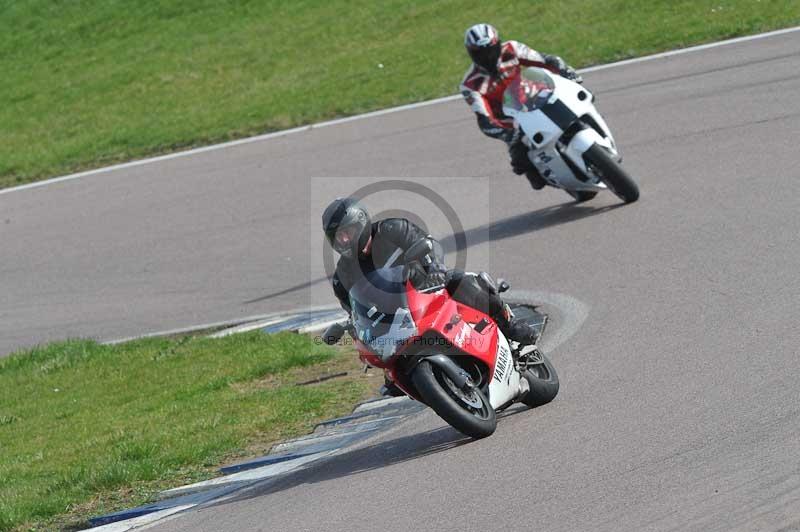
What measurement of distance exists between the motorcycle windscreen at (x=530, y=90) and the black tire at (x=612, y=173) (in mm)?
803

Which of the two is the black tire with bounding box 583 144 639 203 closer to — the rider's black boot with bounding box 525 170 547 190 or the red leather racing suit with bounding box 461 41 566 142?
the rider's black boot with bounding box 525 170 547 190

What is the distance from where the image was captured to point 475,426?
729 centimetres

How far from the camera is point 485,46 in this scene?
13.0 metres

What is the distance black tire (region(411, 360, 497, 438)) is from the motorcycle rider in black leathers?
0.56 m

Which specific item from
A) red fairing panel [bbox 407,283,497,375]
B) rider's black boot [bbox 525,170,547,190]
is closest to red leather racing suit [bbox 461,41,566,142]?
rider's black boot [bbox 525,170,547,190]

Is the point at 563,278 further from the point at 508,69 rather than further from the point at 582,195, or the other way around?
the point at 508,69

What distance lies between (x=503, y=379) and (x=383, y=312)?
0.87 meters

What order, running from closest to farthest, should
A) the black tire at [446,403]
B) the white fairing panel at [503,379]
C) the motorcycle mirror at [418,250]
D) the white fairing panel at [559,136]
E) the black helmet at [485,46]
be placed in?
the motorcycle mirror at [418,250] < the black tire at [446,403] < the white fairing panel at [503,379] < the white fairing panel at [559,136] < the black helmet at [485,46]

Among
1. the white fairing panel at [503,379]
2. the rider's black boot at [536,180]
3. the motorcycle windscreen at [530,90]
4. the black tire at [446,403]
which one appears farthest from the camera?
the rider's black boot at [536,180]

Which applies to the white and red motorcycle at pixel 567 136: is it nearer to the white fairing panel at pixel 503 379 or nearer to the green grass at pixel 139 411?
the green grass at pixel 139 411

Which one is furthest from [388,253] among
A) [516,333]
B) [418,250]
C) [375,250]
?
[516,333]

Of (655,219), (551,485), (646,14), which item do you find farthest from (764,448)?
(646,14)

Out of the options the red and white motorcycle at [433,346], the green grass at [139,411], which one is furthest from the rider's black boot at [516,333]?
the green grass at [139,411]

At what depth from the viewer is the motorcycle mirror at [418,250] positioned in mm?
7016
